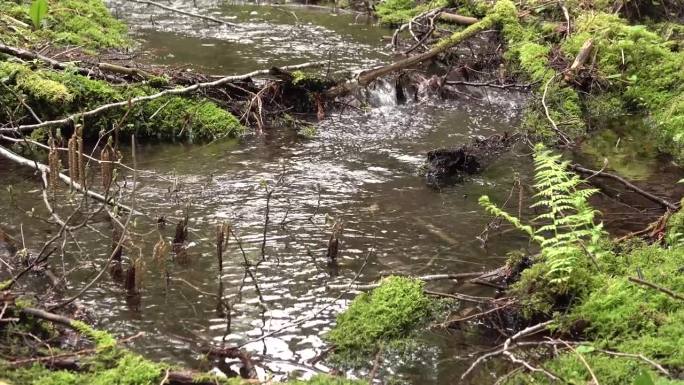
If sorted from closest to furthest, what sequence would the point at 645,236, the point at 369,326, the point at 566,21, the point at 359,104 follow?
1. the point at 369,326
2. the point at 645,236
3. the point at 359,104
4. the point at 566,21

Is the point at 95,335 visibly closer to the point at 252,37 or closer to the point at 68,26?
the point at 68,26

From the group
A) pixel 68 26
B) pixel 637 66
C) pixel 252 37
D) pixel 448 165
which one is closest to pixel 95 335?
pixel 448 165

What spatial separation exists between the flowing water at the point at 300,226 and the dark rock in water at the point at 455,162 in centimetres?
15

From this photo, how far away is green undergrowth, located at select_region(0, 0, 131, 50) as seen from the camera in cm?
→ 1091

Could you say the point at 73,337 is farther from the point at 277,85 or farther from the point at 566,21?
the point at 566,21

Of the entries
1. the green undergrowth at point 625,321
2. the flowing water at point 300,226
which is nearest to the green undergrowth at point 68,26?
the flowing water at point 300,226

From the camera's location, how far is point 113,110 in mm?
9242

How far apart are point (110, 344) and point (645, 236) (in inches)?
188

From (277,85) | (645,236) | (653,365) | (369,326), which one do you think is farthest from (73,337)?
(277,85)

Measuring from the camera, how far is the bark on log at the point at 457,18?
15805 mm

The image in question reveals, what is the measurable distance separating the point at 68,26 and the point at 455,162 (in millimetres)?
8717

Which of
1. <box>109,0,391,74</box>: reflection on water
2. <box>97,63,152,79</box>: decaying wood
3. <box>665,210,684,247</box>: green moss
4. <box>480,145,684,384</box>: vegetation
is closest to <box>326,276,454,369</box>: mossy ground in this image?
<box>480,145,684,384</box>: vegetation

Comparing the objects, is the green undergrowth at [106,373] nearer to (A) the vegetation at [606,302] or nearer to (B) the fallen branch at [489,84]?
(A) the vegetation at [606,302]

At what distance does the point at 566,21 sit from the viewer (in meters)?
14.2
